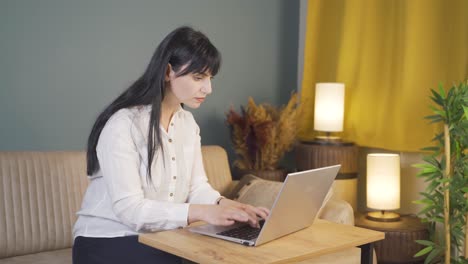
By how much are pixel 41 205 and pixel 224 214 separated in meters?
1.23

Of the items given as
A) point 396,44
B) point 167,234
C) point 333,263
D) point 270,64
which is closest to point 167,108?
point 167,234

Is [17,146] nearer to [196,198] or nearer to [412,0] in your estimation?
[196,198]

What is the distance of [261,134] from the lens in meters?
3.54

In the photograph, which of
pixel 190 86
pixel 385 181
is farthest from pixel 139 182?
pixel 385 181

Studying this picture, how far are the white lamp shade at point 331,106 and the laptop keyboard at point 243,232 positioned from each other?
1791 mm

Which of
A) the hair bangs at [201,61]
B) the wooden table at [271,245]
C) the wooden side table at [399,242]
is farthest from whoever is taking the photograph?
the wooden side table at [399,242]

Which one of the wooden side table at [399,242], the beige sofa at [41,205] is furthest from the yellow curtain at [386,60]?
the beige sofa at [41,205]

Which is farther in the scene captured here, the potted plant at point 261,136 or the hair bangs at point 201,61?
the potted plant at point 261,136

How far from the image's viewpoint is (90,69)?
3238 millimetres

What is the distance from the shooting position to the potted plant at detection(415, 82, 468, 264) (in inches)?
113

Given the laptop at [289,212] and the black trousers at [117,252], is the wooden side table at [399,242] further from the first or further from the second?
the black trousers at [117,252]

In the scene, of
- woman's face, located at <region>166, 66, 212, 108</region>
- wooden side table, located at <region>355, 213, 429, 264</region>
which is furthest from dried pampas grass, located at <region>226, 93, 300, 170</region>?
woman's face, located at <region>166, 66, 212, 108</region>

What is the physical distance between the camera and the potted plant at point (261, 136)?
355cm

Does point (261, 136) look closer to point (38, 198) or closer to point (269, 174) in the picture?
point (269, 174)
